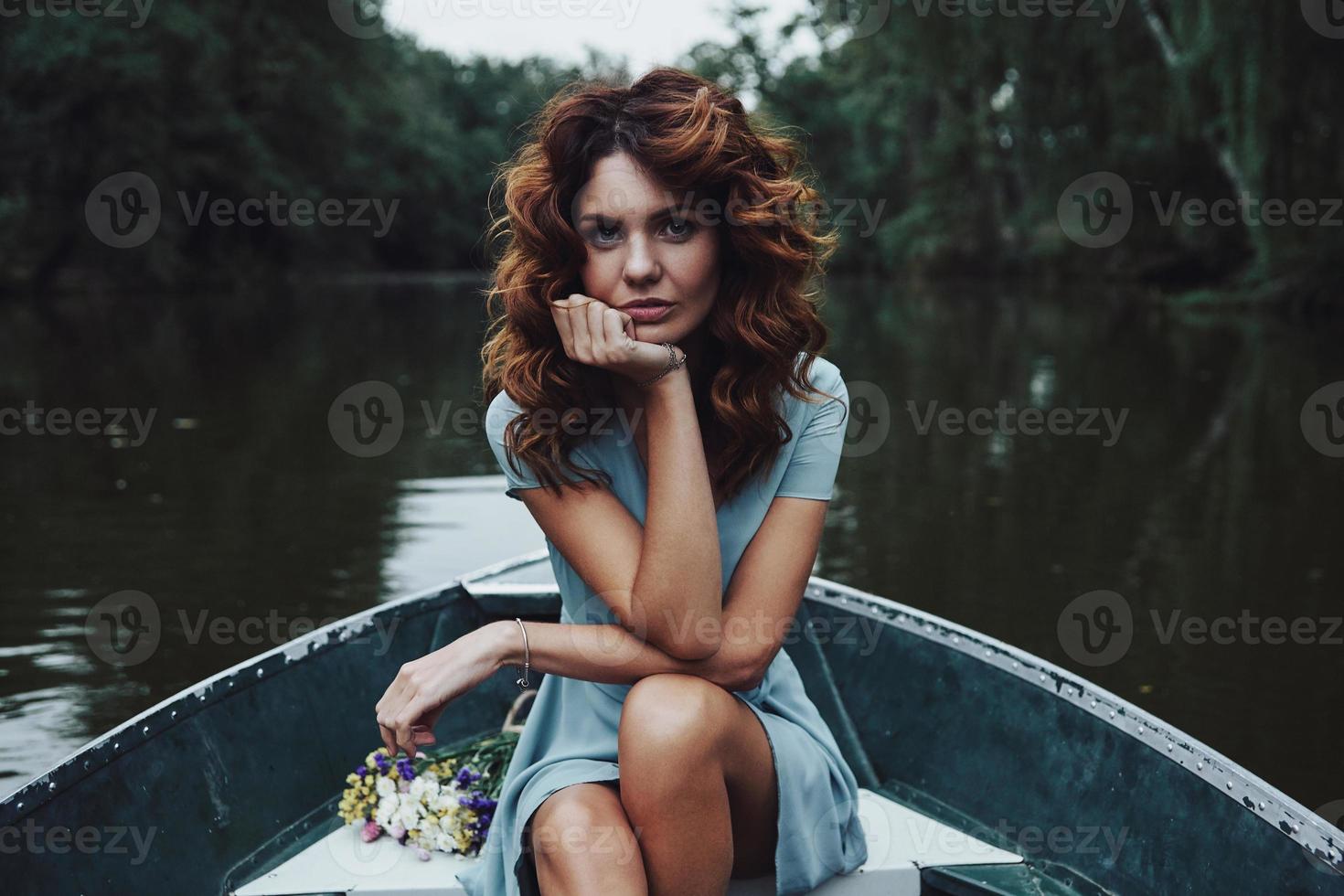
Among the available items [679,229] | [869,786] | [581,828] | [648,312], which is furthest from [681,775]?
[869,786]

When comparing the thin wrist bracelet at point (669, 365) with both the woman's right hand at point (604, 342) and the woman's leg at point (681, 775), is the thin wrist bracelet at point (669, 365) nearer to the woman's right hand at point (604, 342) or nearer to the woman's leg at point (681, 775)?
the woman's right hand at point (604, 342)

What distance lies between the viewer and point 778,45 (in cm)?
4494

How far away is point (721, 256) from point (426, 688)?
81 cm

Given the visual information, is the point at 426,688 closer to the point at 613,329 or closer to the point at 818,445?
the point at 613,329

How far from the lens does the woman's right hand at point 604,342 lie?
200 centimetres

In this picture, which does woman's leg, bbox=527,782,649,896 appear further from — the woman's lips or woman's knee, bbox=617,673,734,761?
the woman's lips

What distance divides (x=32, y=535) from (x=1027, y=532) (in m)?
4.78

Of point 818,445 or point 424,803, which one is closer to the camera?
point 818,445

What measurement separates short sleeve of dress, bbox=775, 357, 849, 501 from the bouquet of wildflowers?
873 mm

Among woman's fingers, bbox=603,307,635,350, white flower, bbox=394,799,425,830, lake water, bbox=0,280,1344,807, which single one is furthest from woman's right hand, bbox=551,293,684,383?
lake water, bbox=0,280,1344,807

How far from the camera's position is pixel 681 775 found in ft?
6.06

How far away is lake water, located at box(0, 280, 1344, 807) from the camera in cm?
467

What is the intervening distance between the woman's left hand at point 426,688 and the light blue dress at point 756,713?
18 centimetres

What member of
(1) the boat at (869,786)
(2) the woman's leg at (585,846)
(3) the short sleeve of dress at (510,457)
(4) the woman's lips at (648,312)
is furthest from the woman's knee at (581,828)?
(4) the woman's lips at (648,312)
